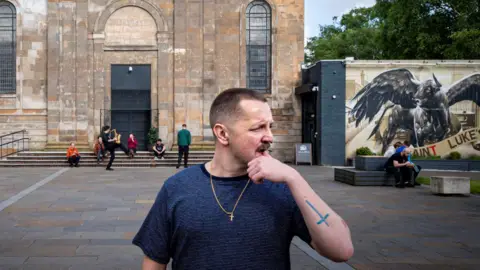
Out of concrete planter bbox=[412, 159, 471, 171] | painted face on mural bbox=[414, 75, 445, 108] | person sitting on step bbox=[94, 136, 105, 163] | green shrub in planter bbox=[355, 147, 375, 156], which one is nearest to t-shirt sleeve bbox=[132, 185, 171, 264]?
person sitting on step bbox=[94, 136, 105, 163]

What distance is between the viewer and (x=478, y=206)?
12875 mm

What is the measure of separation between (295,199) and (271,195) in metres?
0.19

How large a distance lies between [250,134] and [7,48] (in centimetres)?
3089

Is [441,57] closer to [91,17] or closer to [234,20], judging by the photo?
[234,20]

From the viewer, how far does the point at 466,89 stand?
2855 centimetres

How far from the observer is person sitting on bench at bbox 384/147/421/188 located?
17.1m

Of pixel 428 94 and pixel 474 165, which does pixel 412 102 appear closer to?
pixel 428 94

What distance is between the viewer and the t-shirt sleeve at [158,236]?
2711mm

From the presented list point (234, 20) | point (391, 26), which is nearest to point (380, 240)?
point (234, 20)

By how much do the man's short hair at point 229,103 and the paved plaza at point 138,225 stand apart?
4566 mm

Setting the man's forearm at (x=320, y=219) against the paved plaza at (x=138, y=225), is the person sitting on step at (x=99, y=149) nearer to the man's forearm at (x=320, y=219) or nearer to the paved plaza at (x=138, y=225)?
the paved plaza at (x=138, y=225)

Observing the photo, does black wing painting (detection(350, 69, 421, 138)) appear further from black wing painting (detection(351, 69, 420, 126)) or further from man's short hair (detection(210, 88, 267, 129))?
man's short hair (detection(210, 88, 267, 129))

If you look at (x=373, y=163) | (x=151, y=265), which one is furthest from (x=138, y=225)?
Answer: (x=373, y=163)

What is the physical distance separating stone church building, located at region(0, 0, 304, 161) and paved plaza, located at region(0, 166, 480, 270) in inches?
539
